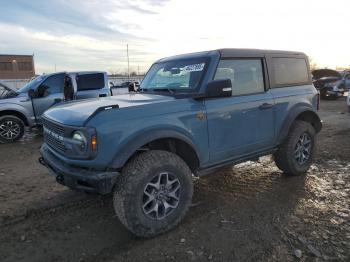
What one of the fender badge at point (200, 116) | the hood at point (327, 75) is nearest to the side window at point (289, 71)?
the fender badge at point (200, 116)

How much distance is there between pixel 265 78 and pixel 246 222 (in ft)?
7.13

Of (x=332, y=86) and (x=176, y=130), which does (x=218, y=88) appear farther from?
(x=332, y=86)

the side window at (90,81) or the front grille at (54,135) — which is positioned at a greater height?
the side window at (90,81)

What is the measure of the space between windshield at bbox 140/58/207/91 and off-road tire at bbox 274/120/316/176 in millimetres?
1964

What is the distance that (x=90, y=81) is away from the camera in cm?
1104

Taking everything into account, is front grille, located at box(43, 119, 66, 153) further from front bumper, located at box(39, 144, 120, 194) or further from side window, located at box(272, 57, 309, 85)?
side window, located at box(272, 57, 309, 85)

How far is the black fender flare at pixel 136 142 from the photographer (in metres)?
3.62

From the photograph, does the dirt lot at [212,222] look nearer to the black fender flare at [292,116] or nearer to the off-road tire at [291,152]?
the off-road tire at [291,152]

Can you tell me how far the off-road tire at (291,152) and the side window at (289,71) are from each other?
694 millimetres

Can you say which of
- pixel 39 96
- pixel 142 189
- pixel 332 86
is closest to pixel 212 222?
→ pixel 142 189

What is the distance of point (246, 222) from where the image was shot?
4.22 m

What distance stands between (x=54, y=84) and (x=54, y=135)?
691 centimetres

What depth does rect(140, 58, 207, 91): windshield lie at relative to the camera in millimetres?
4582

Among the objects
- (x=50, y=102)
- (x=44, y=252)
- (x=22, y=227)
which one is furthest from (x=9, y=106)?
(x=44, y=252)
